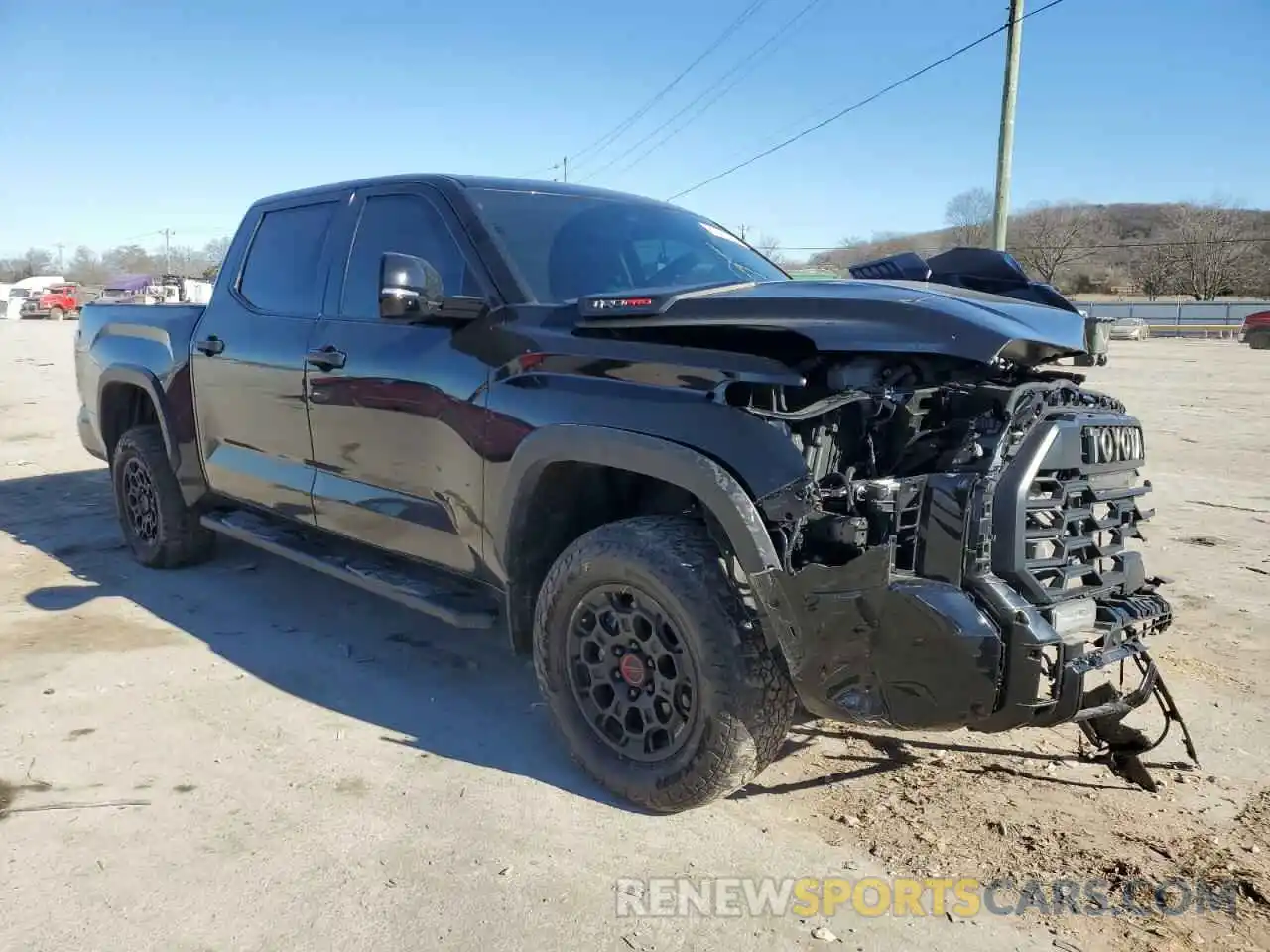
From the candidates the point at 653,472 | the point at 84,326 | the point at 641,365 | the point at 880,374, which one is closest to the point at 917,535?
the point at 880,374

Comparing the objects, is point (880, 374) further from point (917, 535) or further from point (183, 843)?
point (183, 843)

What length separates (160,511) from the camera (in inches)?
223

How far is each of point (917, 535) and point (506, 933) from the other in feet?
4.83

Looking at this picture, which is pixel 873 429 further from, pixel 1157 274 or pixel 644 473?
pixel 1157 274

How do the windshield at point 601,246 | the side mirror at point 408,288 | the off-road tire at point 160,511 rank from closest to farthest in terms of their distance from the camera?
the side mirror at point 408,288 < the windshield at point 601,246 < the off-road tire at point 160,511

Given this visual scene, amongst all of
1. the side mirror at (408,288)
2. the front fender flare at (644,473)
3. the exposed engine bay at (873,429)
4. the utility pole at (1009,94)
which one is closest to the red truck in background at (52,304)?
the utility pole at (1009,94)

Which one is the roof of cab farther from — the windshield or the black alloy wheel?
the black alloy wheel

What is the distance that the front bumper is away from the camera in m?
2.52

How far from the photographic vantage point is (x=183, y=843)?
2.95 metres

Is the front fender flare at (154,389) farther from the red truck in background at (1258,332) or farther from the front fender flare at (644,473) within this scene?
the red truck in background at (1258,332)

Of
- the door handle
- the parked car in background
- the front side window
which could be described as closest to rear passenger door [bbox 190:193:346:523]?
the door handle

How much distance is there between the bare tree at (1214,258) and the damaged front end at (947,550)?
3689 inches

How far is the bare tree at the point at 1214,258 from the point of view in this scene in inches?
3415

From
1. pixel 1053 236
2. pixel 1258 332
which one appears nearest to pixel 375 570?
pixel 1258 332
